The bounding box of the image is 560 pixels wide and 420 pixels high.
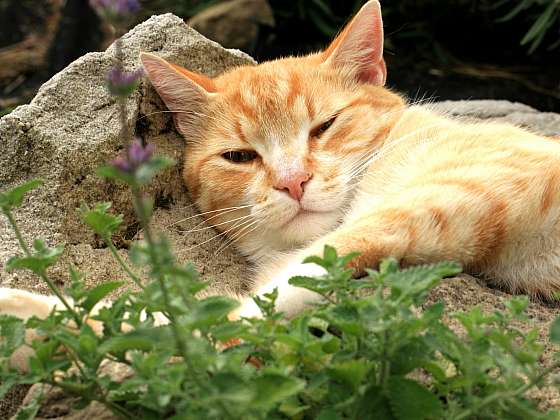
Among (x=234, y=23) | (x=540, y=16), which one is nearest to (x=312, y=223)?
(x=540, y=16)

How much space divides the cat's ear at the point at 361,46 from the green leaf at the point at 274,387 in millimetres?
1900

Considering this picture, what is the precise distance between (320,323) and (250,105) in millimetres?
1273

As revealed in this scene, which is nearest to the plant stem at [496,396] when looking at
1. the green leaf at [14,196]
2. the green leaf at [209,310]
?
the green leaf at [209,310]

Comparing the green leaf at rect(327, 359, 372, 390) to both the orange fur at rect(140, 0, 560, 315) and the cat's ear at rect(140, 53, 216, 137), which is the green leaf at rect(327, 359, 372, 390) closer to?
the orange fur at rect(140, 0, 560, 315)

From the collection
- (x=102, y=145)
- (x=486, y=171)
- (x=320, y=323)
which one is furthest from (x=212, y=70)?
(x=320, y=323)

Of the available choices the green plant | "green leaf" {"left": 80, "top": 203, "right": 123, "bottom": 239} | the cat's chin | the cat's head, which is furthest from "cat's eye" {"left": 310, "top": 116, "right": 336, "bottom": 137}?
the green plant

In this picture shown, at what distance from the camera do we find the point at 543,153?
8.13 ft

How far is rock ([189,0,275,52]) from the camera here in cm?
626

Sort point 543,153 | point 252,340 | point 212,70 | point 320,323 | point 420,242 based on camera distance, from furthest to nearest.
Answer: point 212,70 → point 543,153 → point 420,242 → point 320,323 → point 252,340

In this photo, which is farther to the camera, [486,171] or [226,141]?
[226,141]

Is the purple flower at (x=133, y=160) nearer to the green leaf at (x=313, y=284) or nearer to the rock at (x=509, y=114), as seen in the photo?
the green leaf at (x=313, y=284)

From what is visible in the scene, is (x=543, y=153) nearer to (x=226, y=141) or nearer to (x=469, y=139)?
(x=469, y=139)

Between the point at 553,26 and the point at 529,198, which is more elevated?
the point at 529,198

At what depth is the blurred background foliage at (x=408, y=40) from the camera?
6160mm
